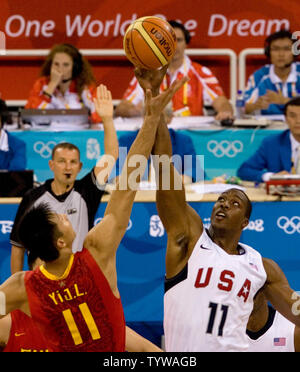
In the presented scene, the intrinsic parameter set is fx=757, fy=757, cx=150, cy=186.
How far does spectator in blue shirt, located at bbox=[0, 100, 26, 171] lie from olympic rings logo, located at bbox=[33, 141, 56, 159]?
23 centimetres

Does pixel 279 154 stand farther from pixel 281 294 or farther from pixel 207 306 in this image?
pixel 207 306

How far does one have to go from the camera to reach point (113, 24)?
9.21 metres

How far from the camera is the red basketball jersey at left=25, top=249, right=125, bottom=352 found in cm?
324

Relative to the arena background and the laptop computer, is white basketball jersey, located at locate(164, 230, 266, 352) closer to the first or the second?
the laptop computer

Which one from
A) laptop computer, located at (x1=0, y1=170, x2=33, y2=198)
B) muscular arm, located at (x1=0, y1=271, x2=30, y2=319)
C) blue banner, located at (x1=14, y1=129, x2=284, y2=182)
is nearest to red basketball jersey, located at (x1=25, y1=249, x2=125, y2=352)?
muscular arm, located at (x1=0, y1=271, x2=30, y2=319)

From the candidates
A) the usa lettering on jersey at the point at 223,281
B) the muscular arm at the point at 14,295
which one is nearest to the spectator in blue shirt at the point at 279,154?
the usa lettering on jersey at the point at 223,281

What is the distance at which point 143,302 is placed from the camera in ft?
19.2

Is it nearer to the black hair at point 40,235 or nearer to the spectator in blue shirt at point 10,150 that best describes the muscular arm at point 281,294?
the black hair at point 40,235

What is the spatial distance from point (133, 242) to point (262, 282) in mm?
1951

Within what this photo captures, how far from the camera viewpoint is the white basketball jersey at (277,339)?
4703mm

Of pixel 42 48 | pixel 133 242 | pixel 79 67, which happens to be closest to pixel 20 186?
pixel 133 242

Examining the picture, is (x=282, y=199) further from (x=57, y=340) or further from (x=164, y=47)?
(x=57, y=340)

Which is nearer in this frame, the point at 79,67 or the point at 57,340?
the point at 57,340

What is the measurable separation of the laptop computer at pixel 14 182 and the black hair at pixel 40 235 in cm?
272
